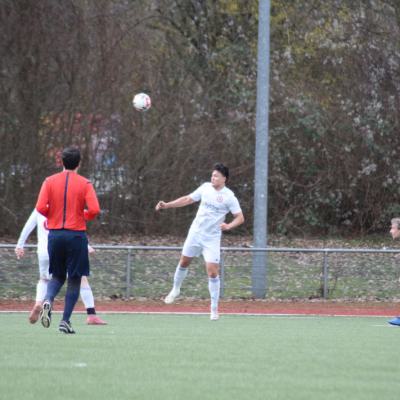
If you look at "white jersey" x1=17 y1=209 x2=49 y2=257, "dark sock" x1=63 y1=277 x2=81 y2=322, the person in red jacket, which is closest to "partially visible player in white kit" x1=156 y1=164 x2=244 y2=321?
"white jersey" x1=17 y1=209 x2=49 y2=257

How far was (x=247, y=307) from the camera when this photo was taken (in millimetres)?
19344

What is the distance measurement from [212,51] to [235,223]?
17827 mm

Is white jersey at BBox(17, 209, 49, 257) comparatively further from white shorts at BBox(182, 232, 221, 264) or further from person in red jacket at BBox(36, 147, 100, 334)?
white shorts at BBox(182, 232, 221, 264)

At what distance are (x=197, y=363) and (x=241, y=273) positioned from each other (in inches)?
457

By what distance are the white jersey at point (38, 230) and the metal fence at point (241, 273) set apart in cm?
581

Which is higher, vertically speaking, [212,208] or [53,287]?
[212,208]

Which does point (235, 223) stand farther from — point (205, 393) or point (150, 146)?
point (150, 146)

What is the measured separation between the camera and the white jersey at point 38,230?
13820 mm

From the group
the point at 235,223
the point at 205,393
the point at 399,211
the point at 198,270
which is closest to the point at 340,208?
the point at 399,211

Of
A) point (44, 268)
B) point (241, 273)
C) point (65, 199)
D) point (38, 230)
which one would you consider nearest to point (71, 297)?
point (65, 199)

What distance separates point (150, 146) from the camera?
28.0 metres

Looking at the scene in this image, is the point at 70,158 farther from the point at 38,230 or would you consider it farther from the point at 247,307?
the point at 247,307

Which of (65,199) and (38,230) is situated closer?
(65,199)

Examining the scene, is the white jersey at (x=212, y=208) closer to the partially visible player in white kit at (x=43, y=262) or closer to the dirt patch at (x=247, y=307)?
the partially visible player in white kit at (x=43, y=262)
